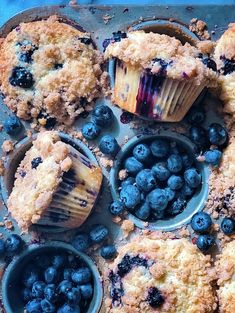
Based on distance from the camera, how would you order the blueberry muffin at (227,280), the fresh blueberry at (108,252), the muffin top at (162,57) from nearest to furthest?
the muffin top at (162,57)
the blueberry muffin at (227,280)
the fresh blueberry at (108,252)

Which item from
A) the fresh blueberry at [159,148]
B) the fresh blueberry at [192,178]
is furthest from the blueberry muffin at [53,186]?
the fresh blueberry at [192,178]

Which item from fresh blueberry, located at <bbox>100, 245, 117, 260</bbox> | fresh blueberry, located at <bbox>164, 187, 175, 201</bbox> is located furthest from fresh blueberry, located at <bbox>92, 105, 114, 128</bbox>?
fresh blueberry, located at <bbox>100, 245, 117, 260</bbox>

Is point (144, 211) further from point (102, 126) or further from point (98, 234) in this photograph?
point (102, 126)

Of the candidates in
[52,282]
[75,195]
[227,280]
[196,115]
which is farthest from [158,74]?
[52,282]

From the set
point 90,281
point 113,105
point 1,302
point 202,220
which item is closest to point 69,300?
point 90,281

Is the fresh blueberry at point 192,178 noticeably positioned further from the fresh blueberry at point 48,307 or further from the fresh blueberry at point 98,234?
the fresh blueberry at point 48,307

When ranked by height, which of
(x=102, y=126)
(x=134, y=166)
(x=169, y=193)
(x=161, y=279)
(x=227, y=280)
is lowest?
(x=227, y=280)
